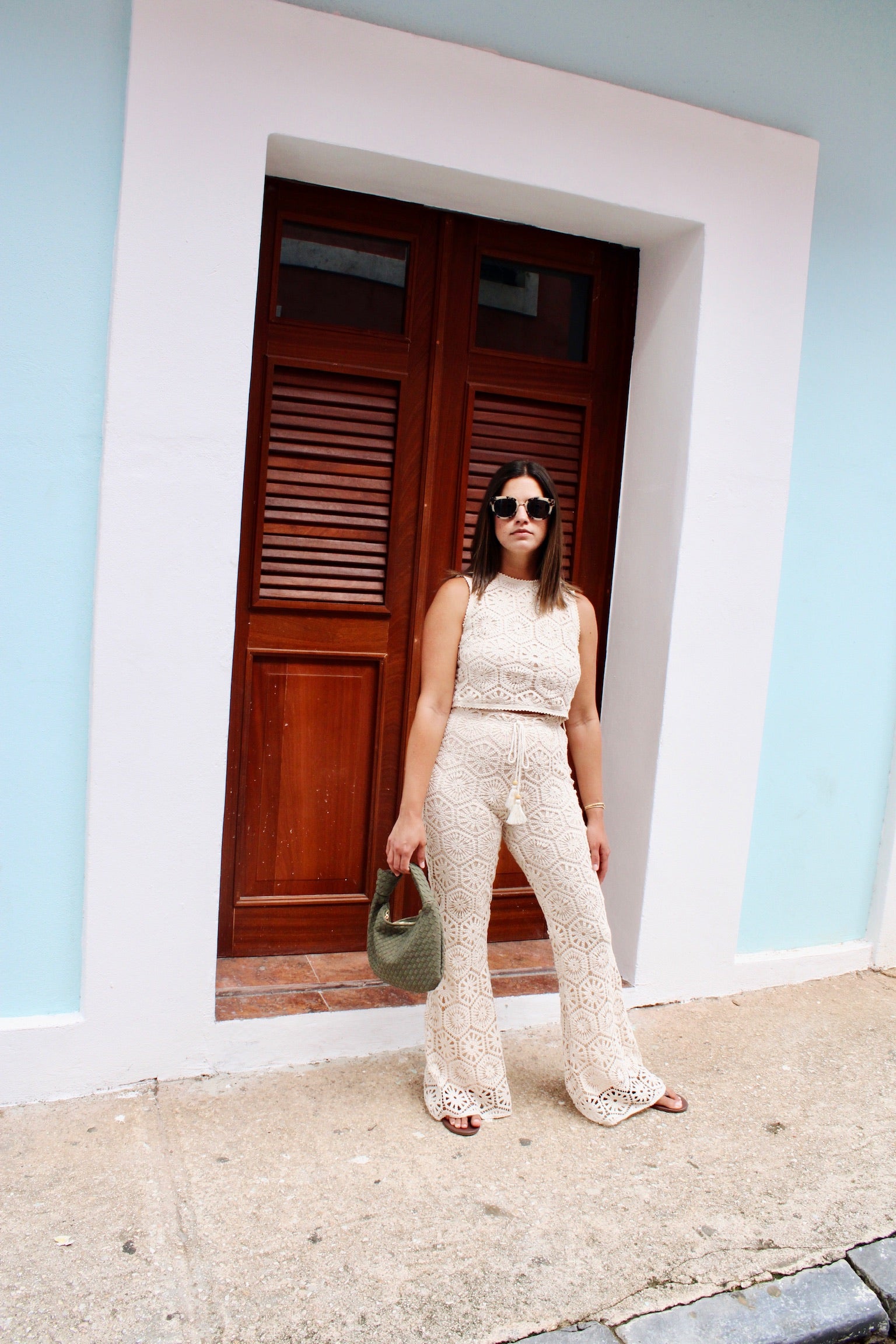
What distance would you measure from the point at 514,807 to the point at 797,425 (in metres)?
1.96

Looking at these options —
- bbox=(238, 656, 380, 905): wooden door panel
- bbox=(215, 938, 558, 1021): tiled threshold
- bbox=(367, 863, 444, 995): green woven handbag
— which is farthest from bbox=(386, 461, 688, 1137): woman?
bbox=(238, 656, 380, 905): wooden door panel

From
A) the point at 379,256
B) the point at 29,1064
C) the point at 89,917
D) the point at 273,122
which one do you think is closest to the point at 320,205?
the point at 379,256

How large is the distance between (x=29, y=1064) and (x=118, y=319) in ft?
7.17

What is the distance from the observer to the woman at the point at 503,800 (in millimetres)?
2979

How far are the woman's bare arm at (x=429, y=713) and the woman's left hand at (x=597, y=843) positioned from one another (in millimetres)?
549

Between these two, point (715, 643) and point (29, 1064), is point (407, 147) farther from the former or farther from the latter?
point (29, 1064)

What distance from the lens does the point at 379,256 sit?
3.65 m

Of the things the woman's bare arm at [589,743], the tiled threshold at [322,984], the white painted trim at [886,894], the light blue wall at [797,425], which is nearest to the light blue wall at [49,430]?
the light blue wall at [797,425]

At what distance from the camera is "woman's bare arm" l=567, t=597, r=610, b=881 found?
3170 mm

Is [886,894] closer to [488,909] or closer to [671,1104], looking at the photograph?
[671,1104]

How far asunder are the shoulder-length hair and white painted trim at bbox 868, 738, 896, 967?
2098 millimetres

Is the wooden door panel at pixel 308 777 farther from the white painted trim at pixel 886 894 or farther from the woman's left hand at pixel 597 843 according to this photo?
the white painted trim at pixel 886 894

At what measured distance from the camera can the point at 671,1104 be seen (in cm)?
321

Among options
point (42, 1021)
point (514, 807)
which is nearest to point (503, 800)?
point (514, 807)
